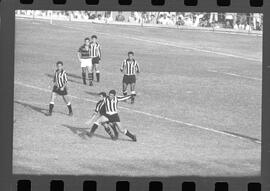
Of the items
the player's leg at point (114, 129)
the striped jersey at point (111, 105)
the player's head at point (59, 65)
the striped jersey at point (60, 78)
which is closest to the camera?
the striped jersey at point (111, 105)

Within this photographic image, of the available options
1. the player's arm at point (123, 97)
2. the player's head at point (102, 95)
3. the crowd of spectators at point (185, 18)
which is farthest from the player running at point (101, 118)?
the crowd of spectators at point (185, 18)

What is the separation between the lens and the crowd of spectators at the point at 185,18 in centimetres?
1245

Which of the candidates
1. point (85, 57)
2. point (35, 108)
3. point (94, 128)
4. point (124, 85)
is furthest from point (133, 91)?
point (35, 108)

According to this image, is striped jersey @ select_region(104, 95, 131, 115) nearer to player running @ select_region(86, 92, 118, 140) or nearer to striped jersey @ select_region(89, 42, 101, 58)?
player running @ select_region(86, 92, 118, 140)

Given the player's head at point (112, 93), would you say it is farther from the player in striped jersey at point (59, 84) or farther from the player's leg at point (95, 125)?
the player in striped jersey at point (59, 84)

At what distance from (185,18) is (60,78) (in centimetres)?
209

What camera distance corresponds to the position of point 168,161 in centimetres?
1227

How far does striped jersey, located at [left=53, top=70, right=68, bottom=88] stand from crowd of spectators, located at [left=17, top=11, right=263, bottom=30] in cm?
94

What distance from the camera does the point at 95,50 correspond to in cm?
1329

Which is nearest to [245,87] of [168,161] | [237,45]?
[237,45]

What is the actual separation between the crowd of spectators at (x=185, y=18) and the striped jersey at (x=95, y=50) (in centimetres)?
44

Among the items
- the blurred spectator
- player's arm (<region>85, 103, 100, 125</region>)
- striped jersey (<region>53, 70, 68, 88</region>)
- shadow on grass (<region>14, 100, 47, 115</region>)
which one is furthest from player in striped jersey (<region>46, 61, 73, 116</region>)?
the blurred spectator

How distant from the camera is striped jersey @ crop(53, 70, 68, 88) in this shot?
12664 mm

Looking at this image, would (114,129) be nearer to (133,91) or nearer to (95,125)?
(95,125)
